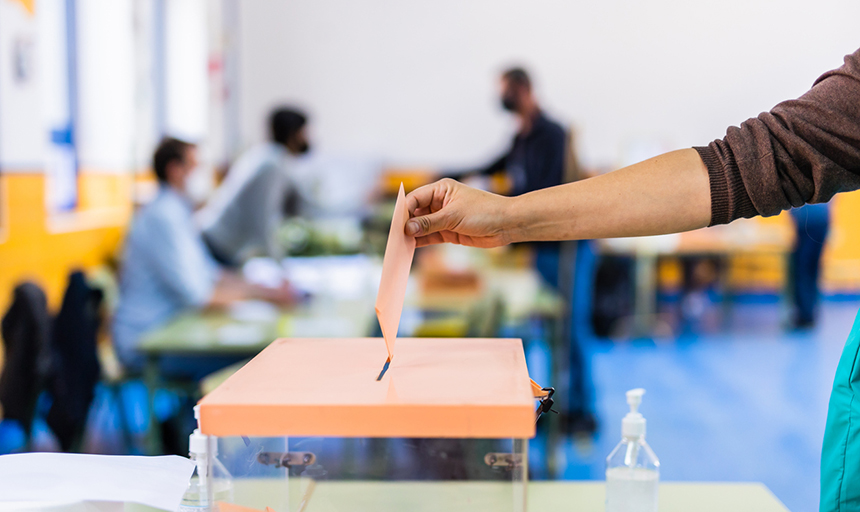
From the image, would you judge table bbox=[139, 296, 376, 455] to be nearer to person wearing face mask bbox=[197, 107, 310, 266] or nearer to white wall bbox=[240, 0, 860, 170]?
person wearing face mask bbox=[197, 107, 310, 266]

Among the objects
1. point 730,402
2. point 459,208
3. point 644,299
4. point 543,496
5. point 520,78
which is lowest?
point 730,402

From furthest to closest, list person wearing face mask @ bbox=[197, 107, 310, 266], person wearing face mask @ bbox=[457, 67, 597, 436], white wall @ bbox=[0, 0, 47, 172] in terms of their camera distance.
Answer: person wearing face mask @ bbox=[197, 107, 310, 266] < person wearing face mask @ bbox=[457, 67, 597, 436] < white wall @ bbox=[0, 0, 47, 172]

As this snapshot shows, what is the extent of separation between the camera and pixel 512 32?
704 cm

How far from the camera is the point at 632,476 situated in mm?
837

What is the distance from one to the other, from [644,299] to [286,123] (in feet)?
11.0

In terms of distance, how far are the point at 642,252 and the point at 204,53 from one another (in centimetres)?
391

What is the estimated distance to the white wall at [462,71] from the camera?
6961 mm

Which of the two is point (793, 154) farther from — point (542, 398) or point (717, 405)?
point (717, 405)

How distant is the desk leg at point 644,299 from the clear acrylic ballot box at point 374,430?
5.13 meters

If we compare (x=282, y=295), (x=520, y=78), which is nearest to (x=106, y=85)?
(x=282, y=295)

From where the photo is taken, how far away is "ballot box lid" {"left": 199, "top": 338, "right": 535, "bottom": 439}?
0.58 meters

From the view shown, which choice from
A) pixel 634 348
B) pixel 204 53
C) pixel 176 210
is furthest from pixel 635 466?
pixel 204 53

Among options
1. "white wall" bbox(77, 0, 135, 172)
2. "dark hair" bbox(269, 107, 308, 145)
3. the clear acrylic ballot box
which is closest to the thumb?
the clear acrylic ballot box

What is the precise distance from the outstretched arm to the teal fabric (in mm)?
210
